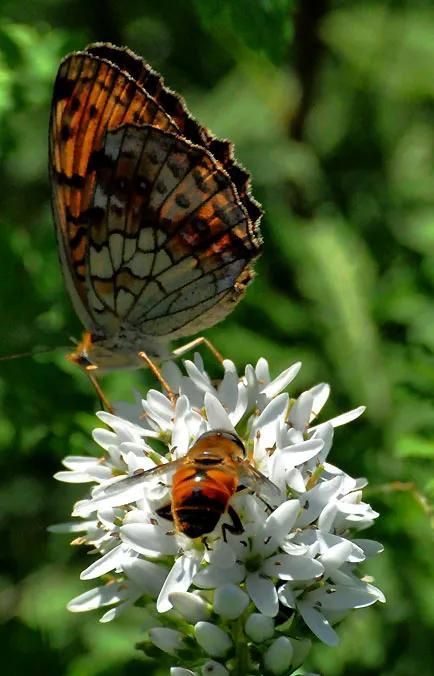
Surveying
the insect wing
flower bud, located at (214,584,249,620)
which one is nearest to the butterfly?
the insect wing

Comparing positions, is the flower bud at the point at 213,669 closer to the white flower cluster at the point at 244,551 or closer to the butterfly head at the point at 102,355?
the white flower cluster at the point at 244,551

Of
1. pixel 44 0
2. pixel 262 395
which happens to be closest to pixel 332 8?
pixel 44 0

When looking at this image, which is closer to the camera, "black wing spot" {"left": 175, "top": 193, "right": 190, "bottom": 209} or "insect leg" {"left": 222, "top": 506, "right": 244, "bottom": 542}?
"insect leg" {"left": 222, "top": 506, "right": 244, "bottom": 542}

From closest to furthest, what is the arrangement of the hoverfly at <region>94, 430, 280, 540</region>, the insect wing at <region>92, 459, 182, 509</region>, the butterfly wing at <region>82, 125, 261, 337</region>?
the hoverfly at <region>94, 430, 280, 540</region>
the insect wing at <region>92, 459, 182, 509</region>
the butterfly wing at <region>82, 125, 261, 337</region>

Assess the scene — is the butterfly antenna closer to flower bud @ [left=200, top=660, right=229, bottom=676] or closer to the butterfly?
the butterfly

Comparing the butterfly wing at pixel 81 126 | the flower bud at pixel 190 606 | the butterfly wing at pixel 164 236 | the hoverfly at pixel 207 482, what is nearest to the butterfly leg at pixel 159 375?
the butterfly wing at pixel 164 236

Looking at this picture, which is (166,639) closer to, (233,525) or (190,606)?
(190,606)
